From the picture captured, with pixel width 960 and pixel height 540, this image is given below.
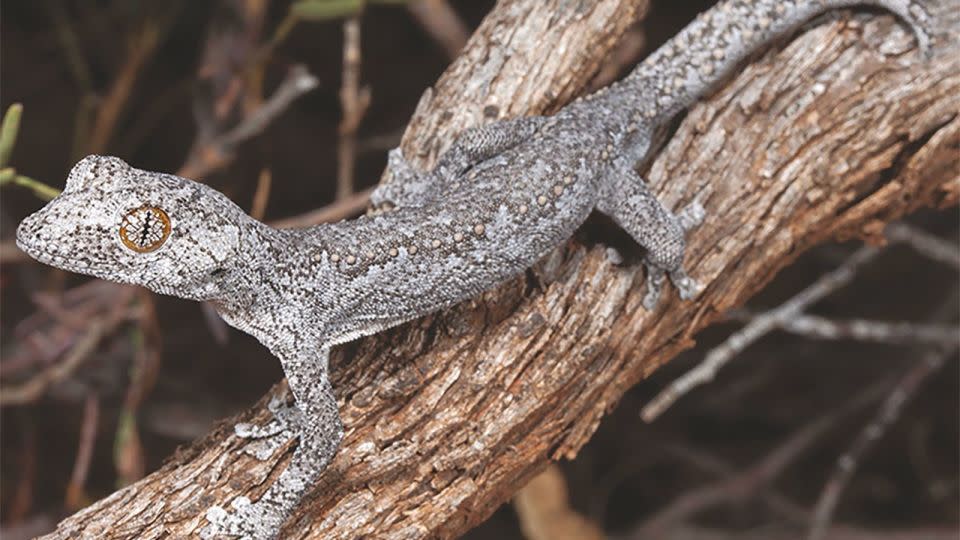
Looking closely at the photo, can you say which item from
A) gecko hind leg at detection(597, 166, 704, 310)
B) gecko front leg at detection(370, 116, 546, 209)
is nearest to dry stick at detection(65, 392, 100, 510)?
gecko front leg at detection(370, 116, 546, 209)

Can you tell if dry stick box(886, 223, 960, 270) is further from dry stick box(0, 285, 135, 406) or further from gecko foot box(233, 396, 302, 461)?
dry stick box(0, 285, 135, 406)

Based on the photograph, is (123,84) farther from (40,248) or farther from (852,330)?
(852,330)

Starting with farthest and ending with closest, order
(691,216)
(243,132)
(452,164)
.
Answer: (243,132)
(691,216)
(452,164)

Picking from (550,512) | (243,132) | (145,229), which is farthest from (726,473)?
(145,229)

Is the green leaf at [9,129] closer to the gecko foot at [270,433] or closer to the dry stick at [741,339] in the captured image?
the gecko foot at [270,433]

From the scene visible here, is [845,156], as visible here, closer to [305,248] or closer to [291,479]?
[305,248]

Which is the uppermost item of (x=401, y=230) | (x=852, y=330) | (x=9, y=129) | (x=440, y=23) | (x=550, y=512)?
(x=440, y=23)
